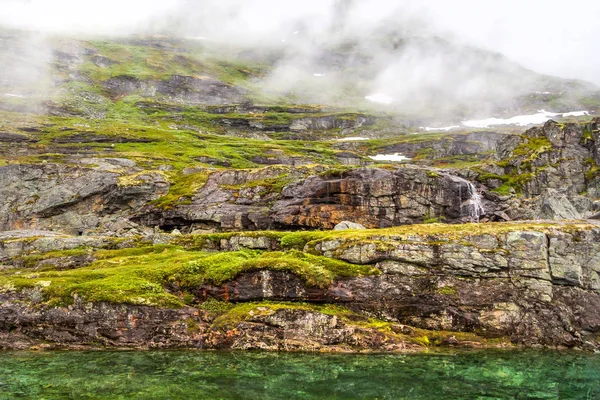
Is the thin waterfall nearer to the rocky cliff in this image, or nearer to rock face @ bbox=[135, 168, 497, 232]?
rock face @ bbox=[135, 168, 497, 232]

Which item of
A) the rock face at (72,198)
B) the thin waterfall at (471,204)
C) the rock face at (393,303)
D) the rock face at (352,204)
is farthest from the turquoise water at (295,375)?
the rock face at (72,198)

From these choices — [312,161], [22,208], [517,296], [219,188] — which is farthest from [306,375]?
[312,161]

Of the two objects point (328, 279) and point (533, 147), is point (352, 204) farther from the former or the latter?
point (533, 147)

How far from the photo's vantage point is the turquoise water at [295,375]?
1948cm

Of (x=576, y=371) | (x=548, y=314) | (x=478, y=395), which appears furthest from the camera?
(x=548, y=314)

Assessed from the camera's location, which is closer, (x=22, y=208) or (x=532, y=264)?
(x=532, y=264)

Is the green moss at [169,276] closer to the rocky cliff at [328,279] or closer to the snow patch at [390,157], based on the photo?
the rocky cliff at [328,279]

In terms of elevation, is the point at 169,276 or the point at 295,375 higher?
the point at 169,276

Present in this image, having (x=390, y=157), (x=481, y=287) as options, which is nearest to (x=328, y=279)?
(x=481, y=287)

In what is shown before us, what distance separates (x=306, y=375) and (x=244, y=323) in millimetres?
8739

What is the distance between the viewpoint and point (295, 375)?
2269cm

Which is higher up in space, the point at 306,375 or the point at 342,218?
the point at 342,218

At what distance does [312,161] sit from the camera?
161 meters

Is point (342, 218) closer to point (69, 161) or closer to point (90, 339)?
point (90, 339)
